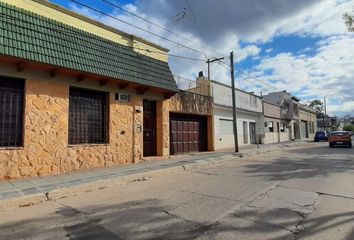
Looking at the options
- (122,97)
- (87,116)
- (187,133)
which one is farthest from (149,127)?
(87,116)

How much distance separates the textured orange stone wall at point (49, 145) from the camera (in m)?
10.2

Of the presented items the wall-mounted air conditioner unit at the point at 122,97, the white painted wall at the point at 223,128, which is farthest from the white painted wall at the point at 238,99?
the wall-mounted air conditioner unit at the point at 122,97

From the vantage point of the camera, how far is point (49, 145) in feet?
36.4

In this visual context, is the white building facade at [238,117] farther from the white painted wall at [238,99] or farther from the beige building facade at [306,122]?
the beige building facade at [306,122]

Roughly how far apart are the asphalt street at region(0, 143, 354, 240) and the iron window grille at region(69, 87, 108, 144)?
389 centimetres

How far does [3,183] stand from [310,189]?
9.50 metres

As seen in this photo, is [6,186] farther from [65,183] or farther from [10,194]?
[65,183]

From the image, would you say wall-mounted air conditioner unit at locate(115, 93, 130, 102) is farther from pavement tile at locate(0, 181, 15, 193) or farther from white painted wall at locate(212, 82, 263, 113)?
white painted wall at locate(212, 82, 263, 113)

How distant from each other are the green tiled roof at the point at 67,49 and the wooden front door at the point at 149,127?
191cm

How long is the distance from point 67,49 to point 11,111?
9.91 feet

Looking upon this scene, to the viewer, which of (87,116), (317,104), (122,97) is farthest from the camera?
(317,104)

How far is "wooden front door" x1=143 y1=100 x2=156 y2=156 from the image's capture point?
54.0 feet

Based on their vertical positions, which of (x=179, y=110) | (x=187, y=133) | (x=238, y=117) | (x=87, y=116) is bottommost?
(x=187, y=133)

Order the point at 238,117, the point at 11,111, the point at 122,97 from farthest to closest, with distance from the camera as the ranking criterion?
the point at 238,117
the point at 122,97
the point at 11,111
